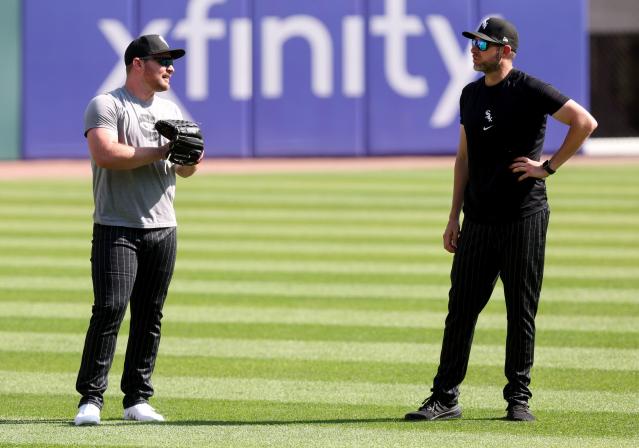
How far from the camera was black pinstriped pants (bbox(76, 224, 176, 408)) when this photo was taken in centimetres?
642

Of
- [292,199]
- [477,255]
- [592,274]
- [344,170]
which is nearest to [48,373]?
[477,255]

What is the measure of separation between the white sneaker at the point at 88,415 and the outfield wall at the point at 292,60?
746 inches

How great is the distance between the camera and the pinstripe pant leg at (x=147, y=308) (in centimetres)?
657

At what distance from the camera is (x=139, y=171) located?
21.3ft

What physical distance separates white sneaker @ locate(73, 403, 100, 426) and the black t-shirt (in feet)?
6.70

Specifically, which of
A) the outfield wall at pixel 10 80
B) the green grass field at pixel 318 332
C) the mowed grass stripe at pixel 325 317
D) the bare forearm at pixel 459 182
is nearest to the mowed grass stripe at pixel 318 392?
the green grass field at pixel 318 332

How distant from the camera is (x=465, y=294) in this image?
6.60 metres

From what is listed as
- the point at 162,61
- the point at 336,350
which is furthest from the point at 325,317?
the point at 162,61

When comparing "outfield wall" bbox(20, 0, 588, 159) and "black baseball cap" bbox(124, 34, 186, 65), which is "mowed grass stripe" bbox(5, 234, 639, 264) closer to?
"black baseball cap" bbox(124, 34, 186, 65)

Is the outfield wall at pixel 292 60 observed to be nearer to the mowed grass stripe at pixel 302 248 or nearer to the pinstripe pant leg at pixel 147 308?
the mowed grass stripe at pixel 302 248

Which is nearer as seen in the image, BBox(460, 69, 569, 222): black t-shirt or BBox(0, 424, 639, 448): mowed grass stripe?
BBox(0, 424, 639, 448): mowed grass stripe

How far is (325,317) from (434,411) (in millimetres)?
3422

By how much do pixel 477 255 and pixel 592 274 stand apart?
230 inches

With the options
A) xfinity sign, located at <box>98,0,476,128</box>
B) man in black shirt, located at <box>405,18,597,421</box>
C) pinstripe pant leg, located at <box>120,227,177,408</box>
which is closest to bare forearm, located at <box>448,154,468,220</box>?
man in black shirt, located at <box>405,18,597,421</box>
